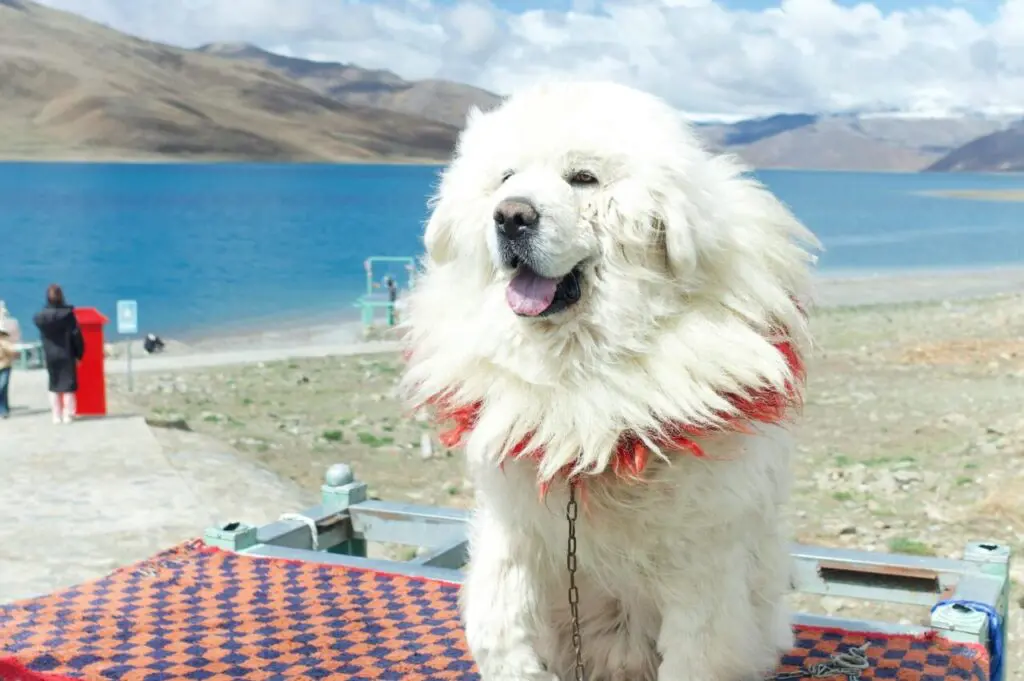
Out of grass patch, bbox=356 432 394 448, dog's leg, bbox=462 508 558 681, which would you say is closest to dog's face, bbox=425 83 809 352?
dog's leg, bbox=462 508 558 681

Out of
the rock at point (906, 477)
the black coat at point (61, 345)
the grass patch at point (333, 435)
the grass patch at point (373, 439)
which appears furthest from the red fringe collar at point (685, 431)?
the black coat at point (61, 345)

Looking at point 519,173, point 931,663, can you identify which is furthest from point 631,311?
point 931,663

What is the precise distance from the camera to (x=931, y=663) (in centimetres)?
343

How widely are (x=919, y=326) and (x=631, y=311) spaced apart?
1687 centimetres

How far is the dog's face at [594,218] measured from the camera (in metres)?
2.48

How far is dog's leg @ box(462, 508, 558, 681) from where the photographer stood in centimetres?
274

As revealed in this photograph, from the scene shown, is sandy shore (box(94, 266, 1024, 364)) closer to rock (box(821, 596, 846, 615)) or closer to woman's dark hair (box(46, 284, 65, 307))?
woman's dark hair (box(46, 284, 65, 307))

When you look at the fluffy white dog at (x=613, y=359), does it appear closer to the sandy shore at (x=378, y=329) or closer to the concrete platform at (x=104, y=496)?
the concrete platform at (x=104, y=496)

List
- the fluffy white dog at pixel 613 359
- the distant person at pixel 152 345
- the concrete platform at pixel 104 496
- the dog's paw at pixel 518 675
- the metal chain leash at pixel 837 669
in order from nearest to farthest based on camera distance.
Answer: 1. the fluffy white dog at pixel 613 359
2. the dog's paw at pixel 518 675
3. the metal chain leash at pixel 837 669
4. the concrete platform at pixel 104 496
5. the distant person at pixel 152 345

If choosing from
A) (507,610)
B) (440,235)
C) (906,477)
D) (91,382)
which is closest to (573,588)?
(507,610)

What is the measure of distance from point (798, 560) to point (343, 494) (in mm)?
2100

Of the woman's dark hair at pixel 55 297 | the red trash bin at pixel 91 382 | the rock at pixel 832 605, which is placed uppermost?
the woman's dark hair at pixel 55 297

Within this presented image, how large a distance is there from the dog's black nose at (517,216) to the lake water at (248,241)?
0.67 m

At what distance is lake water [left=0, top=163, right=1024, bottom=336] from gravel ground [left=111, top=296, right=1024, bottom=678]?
2.16 metres
